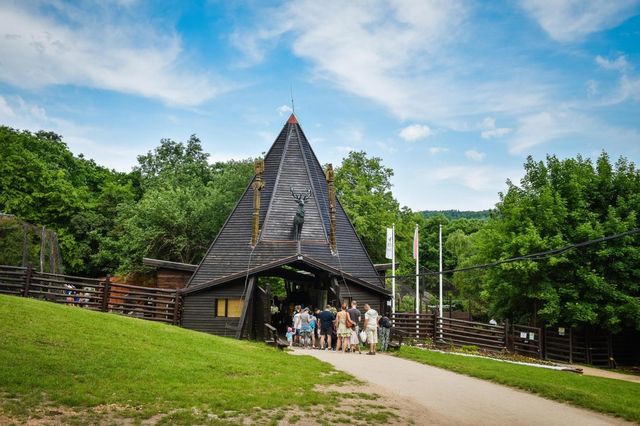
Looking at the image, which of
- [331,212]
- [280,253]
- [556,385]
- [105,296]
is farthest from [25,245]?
[556,385]

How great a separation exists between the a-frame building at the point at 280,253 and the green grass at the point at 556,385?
6.63 meters

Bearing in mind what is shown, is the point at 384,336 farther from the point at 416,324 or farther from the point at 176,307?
the point at 176,307

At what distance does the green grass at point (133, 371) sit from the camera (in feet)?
29.1

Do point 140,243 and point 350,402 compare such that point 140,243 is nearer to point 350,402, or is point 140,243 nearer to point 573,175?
point 573,175

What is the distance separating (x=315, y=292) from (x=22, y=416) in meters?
20.9

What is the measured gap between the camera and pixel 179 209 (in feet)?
134

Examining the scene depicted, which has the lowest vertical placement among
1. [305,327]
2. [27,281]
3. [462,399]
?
[462,399]

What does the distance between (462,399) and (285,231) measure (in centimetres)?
1581

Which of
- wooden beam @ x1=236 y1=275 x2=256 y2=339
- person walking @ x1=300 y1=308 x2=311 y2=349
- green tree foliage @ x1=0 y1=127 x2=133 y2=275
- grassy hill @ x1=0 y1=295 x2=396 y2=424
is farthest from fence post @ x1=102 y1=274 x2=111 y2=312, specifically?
green tree foliage @ x1=0 y1=127 x2=133 y2=275

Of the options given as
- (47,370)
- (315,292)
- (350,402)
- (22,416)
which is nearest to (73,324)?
(47,370)

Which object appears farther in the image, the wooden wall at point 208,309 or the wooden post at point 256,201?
the wooden post at point 256,201

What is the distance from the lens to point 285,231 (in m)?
26.4

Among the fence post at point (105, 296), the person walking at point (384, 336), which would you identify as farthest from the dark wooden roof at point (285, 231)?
the person walking at point (384, 336)

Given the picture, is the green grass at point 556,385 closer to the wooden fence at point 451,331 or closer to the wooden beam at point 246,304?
the wooden fence at point 451,331
